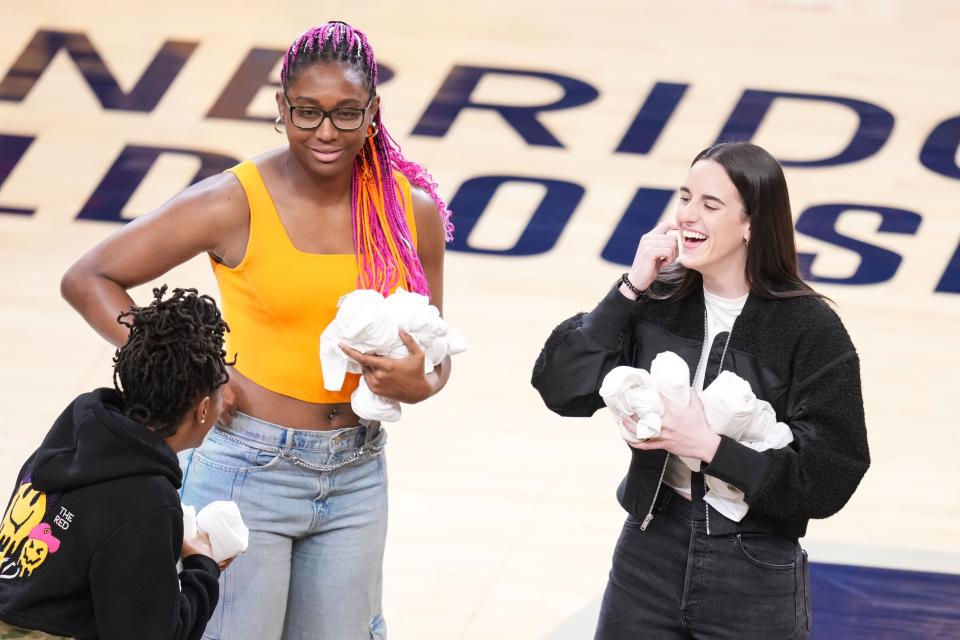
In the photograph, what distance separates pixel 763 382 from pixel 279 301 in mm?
923

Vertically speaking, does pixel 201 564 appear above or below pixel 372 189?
below

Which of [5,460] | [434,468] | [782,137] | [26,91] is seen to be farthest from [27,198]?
[782,137]

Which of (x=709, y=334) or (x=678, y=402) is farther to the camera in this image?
(x=709, y=334)

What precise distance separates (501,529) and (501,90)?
312 centimetres

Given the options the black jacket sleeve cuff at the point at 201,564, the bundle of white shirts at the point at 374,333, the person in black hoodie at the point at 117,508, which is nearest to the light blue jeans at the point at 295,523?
the bundle of white shirts at the point at 374,333

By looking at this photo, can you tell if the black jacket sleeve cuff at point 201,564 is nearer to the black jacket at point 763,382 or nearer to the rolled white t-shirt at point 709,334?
the black jacket at point 763,382

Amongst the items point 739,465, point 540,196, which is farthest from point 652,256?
point 540,196

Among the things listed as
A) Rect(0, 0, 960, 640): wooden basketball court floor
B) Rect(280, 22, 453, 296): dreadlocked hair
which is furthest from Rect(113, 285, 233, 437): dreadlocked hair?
Rect(0, 0, 960, 640): wooden basketball court floor

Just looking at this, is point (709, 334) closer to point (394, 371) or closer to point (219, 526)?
point (394, 371)

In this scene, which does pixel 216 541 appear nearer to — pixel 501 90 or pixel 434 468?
pixel 434 468

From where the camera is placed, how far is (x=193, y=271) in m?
5.98

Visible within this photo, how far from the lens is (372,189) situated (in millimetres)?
2982

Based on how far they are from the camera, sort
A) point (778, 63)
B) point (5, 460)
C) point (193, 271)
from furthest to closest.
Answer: point (778, 63)
point (193, 271)
point (5, 460)

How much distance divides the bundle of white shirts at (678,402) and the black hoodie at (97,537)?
82 centimetres
